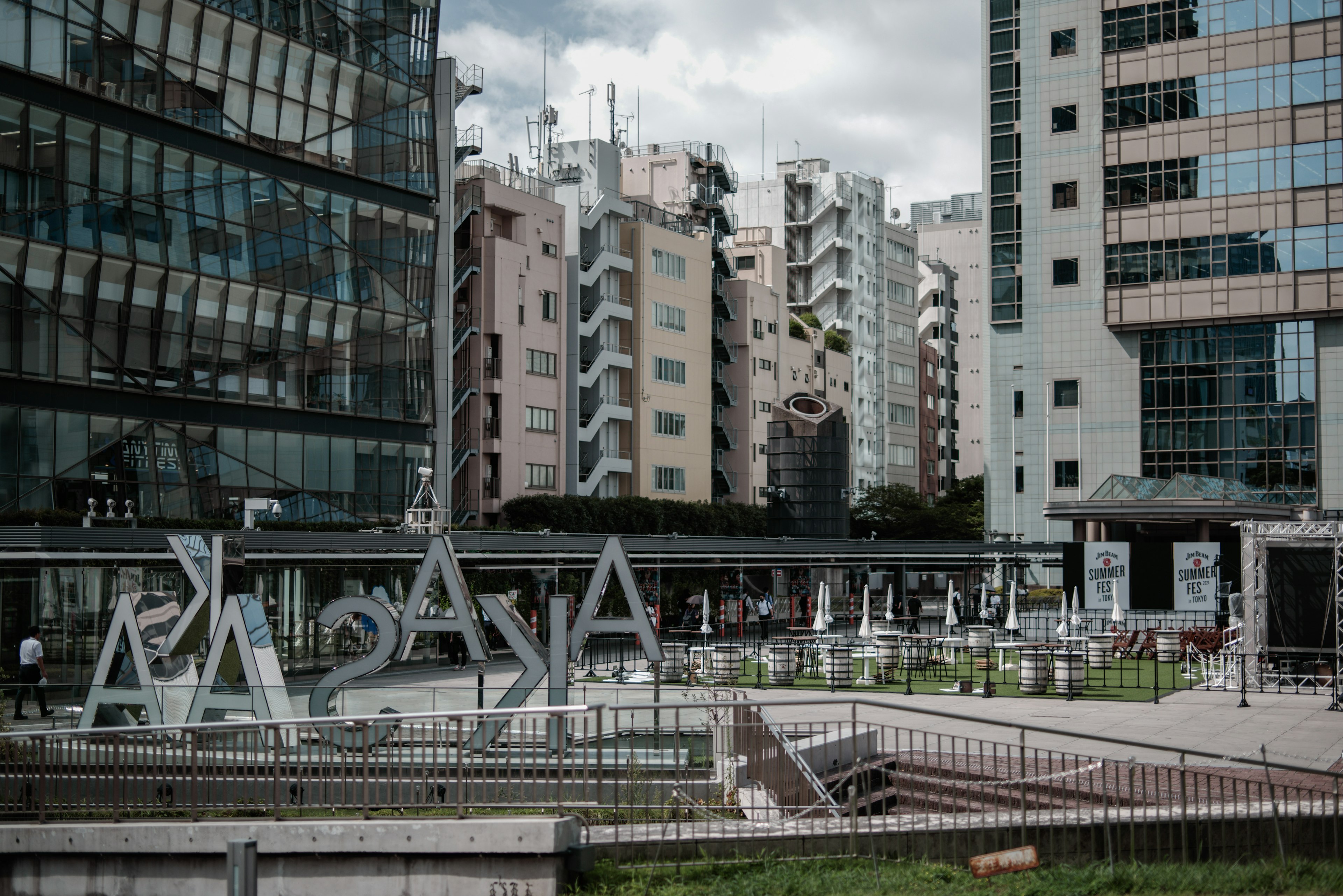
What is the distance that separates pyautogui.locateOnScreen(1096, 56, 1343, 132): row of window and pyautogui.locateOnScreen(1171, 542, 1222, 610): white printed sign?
35311 millimetres

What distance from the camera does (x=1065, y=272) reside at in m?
68.9

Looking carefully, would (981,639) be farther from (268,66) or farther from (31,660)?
(268,66)

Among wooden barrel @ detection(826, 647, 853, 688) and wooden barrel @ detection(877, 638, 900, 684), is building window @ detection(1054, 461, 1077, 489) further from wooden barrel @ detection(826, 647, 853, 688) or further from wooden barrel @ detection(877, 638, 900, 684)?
wooden barrel @ detection(826, 647, 853, 688)

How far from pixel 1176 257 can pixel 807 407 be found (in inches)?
747

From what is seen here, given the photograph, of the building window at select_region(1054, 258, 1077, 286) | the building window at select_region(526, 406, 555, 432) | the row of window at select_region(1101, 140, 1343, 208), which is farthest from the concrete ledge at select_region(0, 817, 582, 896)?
the building window at select_region(1054, 258, 1077, 286)

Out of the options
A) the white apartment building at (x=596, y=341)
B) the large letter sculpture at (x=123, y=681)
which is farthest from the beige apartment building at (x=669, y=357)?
the large letter sculpture at (x=123, y=681)

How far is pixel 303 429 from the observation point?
1895 inches

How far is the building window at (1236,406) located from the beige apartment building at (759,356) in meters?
29.2

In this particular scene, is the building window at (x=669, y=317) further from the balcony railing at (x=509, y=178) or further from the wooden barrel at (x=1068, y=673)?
the wooden barrel at (x=1068, y=673)

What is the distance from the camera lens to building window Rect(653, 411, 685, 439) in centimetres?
7912

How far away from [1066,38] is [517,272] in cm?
3119

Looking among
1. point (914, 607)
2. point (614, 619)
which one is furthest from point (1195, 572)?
point (914, 607)

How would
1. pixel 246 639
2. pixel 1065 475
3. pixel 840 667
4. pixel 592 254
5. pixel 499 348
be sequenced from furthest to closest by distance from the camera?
1. pixel 592 254
2. pixel 1065 475
3. pixel 499 348
4. pixel 840 667
5. pixel 246 639

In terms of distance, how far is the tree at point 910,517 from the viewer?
322 feet
